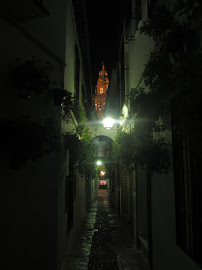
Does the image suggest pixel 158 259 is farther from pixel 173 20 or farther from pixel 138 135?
pixel 173 20

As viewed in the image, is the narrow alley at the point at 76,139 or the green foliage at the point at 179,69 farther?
the narrow alley at the point at 76,139

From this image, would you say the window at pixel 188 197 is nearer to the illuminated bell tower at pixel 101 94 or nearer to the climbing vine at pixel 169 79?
the climbing vine at pixel 169 79

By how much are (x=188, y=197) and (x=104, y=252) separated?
223 inches

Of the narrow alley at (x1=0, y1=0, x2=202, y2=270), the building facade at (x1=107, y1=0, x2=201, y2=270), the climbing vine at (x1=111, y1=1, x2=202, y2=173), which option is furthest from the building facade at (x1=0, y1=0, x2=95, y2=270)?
the building facade at (x1=107, y1=0, x2=201, y2=270)

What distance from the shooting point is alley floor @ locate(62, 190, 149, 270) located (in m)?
6.86

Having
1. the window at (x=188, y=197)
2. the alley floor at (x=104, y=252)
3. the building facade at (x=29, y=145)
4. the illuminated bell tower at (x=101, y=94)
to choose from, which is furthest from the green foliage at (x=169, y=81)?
the illuminated bell tower at (x=101, y=94)

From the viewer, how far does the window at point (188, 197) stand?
3422 mm

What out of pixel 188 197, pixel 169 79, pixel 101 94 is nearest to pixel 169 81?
pixel 169 79

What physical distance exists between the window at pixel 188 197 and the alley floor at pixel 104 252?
329 centimetres

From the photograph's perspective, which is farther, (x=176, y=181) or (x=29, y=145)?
(x=29, y=145)

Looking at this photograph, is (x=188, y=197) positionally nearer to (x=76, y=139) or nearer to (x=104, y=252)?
(x=76, y=139)

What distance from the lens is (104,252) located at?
323 inches

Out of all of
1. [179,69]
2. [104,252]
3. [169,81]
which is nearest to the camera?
[179,69]

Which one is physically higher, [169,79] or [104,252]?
[169,79]
